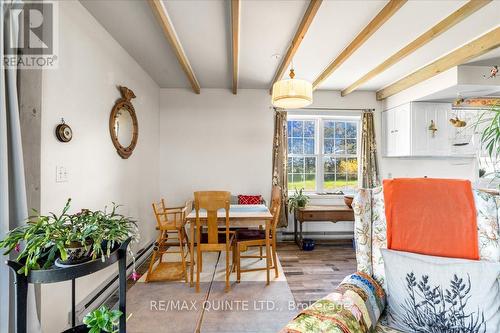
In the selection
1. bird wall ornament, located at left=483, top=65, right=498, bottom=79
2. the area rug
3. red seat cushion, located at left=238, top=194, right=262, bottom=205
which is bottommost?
the area rug

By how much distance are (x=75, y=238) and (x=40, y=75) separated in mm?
1232

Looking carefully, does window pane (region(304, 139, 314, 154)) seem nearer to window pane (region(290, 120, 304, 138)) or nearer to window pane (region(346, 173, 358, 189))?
window pane (region(290, 120, 304, 138))

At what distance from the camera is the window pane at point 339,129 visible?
4.45 m

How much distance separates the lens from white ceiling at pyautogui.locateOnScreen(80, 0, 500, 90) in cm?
204

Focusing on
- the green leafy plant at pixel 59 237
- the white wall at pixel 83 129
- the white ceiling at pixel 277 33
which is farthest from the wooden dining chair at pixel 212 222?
the white ceiling at pixel 277 33

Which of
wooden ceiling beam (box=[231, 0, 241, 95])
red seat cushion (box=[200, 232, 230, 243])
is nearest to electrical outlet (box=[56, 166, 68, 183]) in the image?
red seat cushion (box=[200, 232, 230, 243])

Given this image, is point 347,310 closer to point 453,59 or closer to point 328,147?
point 453,59

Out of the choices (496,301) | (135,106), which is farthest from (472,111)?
(135,106)

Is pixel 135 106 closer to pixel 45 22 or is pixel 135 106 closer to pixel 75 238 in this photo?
pixel 45 22

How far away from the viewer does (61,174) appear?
179cm

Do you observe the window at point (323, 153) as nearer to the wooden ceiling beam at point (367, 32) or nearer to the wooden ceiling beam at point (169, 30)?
the wooden ceiling beam at point (367, 32)

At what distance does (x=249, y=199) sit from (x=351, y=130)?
2.34 metres

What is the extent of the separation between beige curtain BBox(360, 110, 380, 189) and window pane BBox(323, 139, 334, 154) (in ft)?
1.72

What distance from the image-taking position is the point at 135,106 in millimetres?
3186
